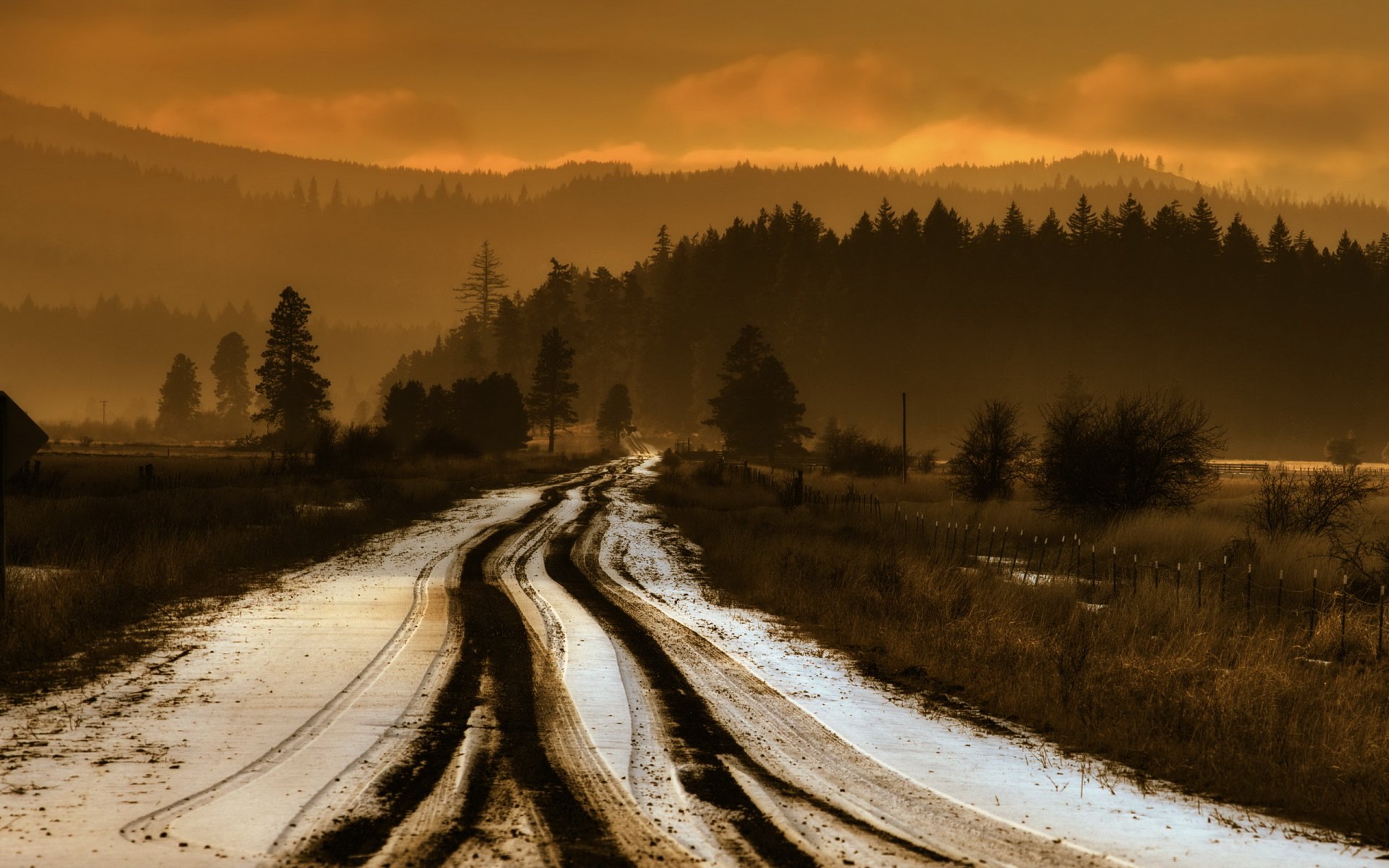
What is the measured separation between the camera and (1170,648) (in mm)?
13797

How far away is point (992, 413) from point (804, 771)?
4039 centimetres

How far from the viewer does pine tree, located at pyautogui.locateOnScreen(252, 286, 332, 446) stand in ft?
334

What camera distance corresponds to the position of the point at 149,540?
2120 centimetres

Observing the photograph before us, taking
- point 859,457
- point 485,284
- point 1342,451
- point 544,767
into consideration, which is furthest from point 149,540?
point 485,284

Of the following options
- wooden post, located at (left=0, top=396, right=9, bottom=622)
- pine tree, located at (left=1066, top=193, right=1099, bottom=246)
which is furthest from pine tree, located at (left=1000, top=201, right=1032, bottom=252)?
wooden post, located at (left=0, top=396, right=9, bottom=622)

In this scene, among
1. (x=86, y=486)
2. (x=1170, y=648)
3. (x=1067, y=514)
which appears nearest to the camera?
(x=1170, y=648)

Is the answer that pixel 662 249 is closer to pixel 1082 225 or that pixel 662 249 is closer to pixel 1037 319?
pixel 1037 319

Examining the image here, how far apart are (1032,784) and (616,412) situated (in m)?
118

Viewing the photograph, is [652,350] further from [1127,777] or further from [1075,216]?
[1127,777]

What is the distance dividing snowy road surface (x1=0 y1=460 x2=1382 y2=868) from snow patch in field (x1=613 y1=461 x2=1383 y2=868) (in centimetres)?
3

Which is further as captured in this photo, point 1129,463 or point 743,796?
point 1129,463

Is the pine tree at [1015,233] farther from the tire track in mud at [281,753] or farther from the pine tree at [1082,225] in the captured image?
the tire track in mud at [281,753]

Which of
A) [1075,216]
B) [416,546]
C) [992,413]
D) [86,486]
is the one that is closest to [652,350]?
[1075,216]

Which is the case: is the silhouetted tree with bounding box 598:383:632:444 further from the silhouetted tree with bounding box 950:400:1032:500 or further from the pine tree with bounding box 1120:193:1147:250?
the silhouetted tree with bounding box 950:400:1032:500
